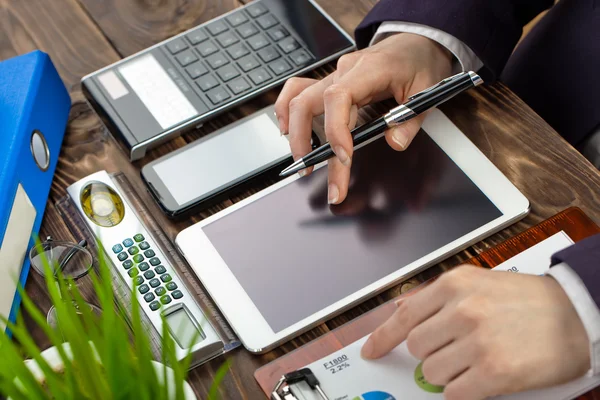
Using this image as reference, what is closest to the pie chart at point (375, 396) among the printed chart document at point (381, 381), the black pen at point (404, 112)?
the printed chart document at point (381, 381)

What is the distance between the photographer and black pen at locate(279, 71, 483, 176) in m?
0.70

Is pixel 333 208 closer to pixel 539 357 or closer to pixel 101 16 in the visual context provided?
pixel 539 357

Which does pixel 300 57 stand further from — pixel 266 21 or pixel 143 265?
pixel 143 265

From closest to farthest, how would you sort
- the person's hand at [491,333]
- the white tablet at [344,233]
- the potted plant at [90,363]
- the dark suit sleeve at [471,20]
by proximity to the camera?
the potted plant at [90,363] → the person's hand at [491,333] → the white tablet at [344,233] → the dark suit sleeve at [471,20]

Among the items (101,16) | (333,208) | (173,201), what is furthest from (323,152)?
(101,16)

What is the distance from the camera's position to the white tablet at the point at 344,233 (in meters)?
0.64

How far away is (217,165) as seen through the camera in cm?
74

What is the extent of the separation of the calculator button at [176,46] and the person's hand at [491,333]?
43 cm

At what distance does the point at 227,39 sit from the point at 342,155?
0.24 m

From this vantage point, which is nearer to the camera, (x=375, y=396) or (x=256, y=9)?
(x=375, y=396)

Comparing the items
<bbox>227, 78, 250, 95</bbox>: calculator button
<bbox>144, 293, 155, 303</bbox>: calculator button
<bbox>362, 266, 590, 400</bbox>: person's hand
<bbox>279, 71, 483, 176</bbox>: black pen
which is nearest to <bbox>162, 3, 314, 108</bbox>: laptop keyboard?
<bbox>227, 78, 250, 95</bbox>: calculator button

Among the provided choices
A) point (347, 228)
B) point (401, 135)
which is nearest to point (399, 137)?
point (401, 135)

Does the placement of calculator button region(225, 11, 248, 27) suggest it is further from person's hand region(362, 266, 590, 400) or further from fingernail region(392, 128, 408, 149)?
person's hand region(362, 266, 590, 400)

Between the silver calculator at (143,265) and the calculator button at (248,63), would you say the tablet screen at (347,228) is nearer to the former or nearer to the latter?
the silver calculator at (143,265)
